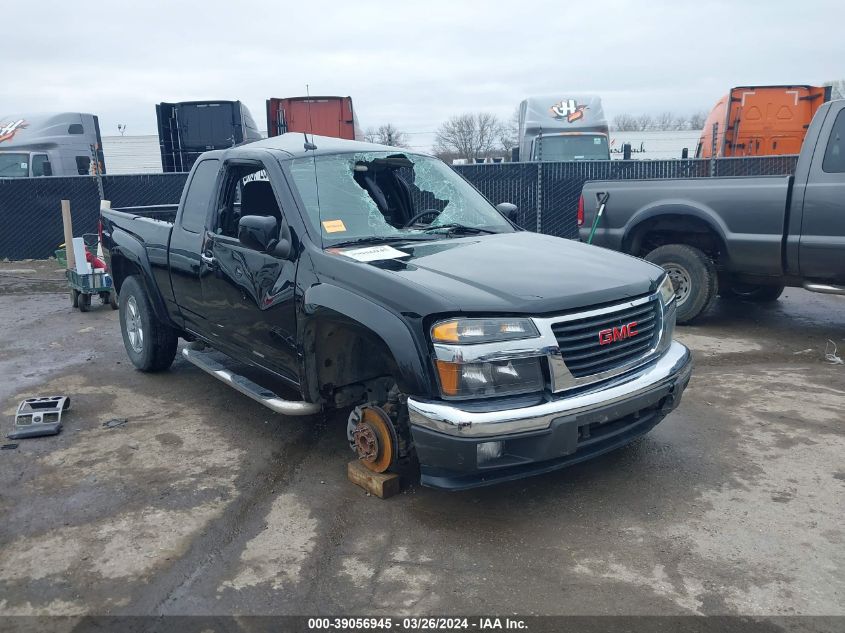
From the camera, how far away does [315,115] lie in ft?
51.8

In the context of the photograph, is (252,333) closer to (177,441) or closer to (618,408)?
(177,441)

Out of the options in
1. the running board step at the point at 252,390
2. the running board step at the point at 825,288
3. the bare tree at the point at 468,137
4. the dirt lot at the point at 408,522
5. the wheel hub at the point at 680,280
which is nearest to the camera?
the dirt lot at the point at 408,522

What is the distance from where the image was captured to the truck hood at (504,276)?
3219 millimetres

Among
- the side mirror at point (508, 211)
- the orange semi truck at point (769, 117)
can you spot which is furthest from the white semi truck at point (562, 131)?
the side mirror at point (508, 211)

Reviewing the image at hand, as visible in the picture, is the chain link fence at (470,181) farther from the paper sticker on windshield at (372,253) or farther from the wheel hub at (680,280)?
the paper sticker on windshield at (372,253)

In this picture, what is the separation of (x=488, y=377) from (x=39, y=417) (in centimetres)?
347

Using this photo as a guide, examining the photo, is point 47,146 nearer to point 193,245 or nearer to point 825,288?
point 193,245

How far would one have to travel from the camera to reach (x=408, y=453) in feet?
12.2

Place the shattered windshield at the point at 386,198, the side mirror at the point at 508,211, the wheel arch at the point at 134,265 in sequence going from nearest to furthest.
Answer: the shattered windshield at the point at 386,198
the side mirror at the point at 508,211
the wheel arch at the point at 134,265

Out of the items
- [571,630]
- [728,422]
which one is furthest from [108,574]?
[728,422]

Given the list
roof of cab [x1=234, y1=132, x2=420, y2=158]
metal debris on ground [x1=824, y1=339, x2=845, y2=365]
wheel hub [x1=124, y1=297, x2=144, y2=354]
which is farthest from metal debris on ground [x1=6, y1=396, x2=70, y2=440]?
metal debris on ground [x1=824, y1=339, x2=845, y2=365]

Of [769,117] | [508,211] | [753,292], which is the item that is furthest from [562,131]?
[508,211]

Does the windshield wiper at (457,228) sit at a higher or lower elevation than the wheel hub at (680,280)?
higher

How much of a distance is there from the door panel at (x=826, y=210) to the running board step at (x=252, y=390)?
487cm
